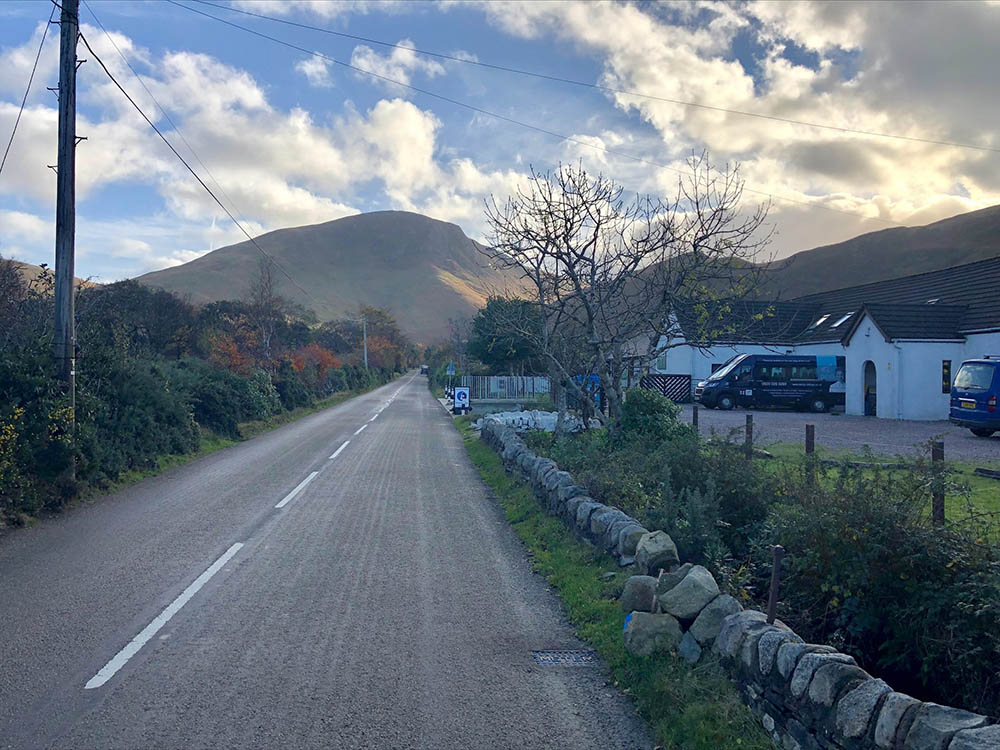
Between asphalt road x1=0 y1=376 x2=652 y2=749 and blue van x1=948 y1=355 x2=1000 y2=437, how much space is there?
1535cm

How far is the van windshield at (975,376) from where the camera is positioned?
20750mm

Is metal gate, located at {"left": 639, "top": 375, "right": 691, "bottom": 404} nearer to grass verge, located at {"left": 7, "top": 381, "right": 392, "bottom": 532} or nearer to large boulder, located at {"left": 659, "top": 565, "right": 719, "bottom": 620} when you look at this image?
grass verge, located at {"left": 7, "top": 381, "right": 392, "bottom": 532}

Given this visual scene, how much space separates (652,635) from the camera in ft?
19.0

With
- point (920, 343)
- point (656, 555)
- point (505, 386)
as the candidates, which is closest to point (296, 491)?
point (656, 555)

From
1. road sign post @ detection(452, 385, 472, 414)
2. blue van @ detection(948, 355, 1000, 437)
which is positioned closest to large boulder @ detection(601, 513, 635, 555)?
blue van @ detection(948, 355, 1000, 437)

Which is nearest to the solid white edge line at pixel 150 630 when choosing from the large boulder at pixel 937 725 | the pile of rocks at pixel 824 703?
the pile of rocks at pixel 824 703

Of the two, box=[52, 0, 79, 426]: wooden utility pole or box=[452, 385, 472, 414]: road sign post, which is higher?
box=[52, 0, 79, 426]: wooden utility pole

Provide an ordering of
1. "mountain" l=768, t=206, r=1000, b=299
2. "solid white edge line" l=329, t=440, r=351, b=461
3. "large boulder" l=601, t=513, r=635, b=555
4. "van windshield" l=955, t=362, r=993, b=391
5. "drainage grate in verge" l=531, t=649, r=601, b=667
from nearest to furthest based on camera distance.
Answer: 1. "drainage grate in verge" l=531, t=649, r=601, b=667
2. "large boulder" l=601, t=513, r=635, b=555
3. "solid white edge line" l=329, t=440, r=351, b=461
4. "van windshield" l=955, t=362, r=993, b=391
5. "mountain" l=768, t=206, r=1000, b=299

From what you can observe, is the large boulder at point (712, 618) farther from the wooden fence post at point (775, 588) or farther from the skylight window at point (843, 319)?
the skylight window at point (843, 319)

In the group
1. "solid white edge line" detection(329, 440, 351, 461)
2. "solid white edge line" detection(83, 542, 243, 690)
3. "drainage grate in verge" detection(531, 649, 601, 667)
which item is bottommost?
"drainage grate in verge" detection(531, 649, 601, 667)

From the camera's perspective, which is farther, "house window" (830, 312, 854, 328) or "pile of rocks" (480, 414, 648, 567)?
"house window" (830, 312, 854, 328)

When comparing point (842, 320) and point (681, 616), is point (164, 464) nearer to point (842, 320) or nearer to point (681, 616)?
point (681, 616)

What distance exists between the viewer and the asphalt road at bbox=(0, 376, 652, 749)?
4.68m

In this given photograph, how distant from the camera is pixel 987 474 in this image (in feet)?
43.1
